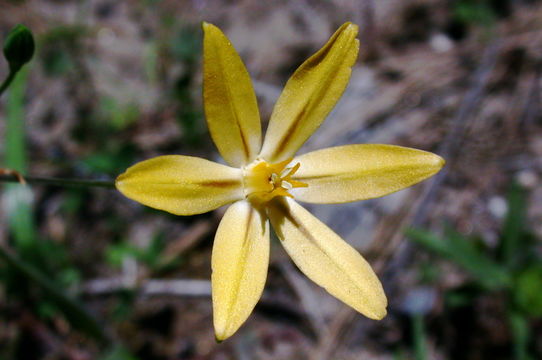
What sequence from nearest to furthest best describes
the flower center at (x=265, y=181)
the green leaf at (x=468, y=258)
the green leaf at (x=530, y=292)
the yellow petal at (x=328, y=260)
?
the yellow petal at (x=328, y=260) → the flower center at (x=265, y=181) → the green leaf at (x=530, y=292) → the green leaf at (x=468, y=258)

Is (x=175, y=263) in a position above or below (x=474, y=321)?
above

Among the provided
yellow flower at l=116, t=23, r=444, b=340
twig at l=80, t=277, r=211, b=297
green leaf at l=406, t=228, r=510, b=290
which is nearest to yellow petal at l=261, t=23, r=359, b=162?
yellow flower at l=116, t=23, r=444, b=340

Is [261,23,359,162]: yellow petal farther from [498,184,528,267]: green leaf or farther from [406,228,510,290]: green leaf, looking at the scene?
[498,184,528,267]: green leaf

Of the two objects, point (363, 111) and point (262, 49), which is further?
point (262, 49)

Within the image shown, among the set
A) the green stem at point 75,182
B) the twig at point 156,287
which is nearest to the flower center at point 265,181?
the green stem at point 75,182

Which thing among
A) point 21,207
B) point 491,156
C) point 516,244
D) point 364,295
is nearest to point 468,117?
point 491,156

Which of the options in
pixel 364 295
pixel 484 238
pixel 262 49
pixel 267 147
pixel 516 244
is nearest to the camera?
pixel 364 295

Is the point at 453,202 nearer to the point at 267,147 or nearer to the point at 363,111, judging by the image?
the point at 363,111

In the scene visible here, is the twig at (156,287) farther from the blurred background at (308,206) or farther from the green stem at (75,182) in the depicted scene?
the green stem at (75,182)
